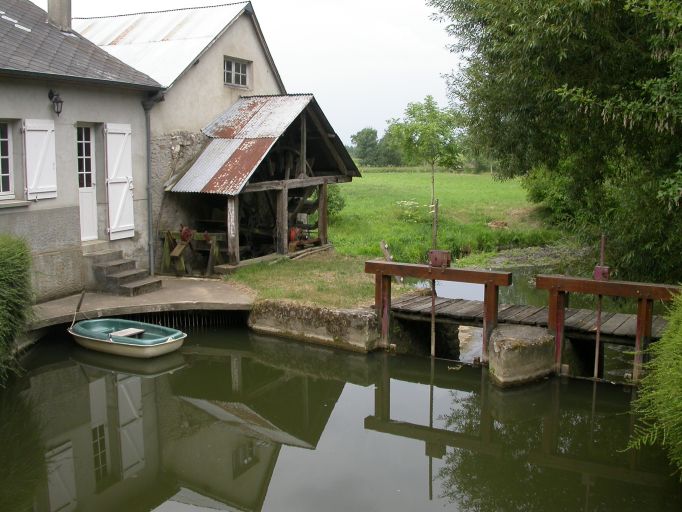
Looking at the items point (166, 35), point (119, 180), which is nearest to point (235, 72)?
point (166, 35)

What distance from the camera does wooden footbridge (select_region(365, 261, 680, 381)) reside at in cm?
1038

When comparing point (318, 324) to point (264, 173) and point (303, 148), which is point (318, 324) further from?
point (264, 173)

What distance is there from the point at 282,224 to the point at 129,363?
5850 millimetres

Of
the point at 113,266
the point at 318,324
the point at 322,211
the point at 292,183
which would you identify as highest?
the point at 292,183

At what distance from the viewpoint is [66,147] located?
1287cm

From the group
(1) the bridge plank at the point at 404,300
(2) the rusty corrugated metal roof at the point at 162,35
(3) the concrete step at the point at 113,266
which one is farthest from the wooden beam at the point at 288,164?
(1) the bridge plank at the point at 404,300

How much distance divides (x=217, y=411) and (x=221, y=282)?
4.74 m

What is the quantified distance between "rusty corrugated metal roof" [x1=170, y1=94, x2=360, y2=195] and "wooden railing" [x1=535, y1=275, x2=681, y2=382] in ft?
20.6

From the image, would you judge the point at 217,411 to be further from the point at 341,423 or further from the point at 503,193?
the point at 503,193

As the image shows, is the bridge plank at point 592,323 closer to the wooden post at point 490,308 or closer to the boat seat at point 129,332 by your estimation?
the wooden post at point 490,308

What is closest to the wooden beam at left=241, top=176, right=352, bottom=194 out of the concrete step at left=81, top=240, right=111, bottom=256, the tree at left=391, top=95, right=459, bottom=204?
the concrete step at left=81, top=240, right=111, bottom=256

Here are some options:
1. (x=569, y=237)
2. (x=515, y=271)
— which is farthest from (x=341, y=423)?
(x=569, y=237)

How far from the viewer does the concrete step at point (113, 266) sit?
13141 millimetres

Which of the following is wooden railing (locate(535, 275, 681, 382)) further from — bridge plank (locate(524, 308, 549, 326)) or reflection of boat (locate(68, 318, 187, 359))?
reflection of boat (locate(68, 318, 187, 359))
